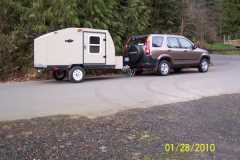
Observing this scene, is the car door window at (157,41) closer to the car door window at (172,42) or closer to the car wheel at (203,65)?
the car door window at (172,42)

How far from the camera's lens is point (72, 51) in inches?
667

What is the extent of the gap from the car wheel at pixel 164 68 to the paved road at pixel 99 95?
93.1 inches

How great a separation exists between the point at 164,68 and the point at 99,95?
25.5 ft

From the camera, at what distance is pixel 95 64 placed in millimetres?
17797

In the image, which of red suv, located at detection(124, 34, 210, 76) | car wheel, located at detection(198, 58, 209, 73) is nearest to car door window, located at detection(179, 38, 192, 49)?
red suv, located at detection(124, 34, 210, 76)

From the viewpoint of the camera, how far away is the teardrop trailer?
658 inches

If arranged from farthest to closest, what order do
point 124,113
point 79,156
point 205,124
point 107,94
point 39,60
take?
point 39,60, point 107,94, point 124,113, point 205,124, point 79,156

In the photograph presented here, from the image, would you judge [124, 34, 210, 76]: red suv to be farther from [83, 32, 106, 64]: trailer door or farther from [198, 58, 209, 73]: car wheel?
[83, 32, 106, 64]: trailer door

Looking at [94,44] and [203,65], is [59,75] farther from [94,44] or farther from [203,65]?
[203,65]

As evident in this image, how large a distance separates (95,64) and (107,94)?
4.86 metres

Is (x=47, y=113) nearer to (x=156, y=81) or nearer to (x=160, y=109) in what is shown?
(x=160, y=109)

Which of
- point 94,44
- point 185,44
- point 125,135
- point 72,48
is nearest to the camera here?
point 125,135

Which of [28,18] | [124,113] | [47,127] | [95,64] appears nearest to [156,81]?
[95,64]

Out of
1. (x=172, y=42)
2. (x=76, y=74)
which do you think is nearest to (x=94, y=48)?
(x=76, y=74)
